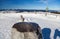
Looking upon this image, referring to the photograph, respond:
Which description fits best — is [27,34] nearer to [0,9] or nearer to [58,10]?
[0,9]

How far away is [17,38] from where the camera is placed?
62 cm

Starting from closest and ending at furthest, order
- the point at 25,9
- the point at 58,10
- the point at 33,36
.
Answer: the point at 33,36, the point at 25,9, the point at 58,10

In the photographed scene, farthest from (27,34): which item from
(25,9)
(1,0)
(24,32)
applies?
(1,0)

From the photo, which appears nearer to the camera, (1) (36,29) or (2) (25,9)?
(1) (36,29)

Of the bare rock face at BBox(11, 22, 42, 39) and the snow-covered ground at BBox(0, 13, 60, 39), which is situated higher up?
the bare rock face at BBox(11, 22, 42, 39)

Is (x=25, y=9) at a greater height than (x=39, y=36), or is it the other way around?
(x=39, y=36)

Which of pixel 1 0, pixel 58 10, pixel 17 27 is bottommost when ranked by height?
pixel 58 10

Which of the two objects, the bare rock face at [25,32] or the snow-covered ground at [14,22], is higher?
the bare rock face at [25,32]

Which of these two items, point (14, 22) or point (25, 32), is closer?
point (25, 32)

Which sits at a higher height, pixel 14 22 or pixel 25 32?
pixel 25 32

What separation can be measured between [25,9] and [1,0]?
16.9 inches

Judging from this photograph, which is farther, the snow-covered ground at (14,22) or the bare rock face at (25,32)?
the snow-covered ground at (14,22)

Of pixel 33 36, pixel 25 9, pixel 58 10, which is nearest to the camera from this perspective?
pixel 33 36

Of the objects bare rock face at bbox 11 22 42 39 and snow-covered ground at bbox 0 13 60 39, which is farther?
snow-covered ground at bbox 0 13 60 39
